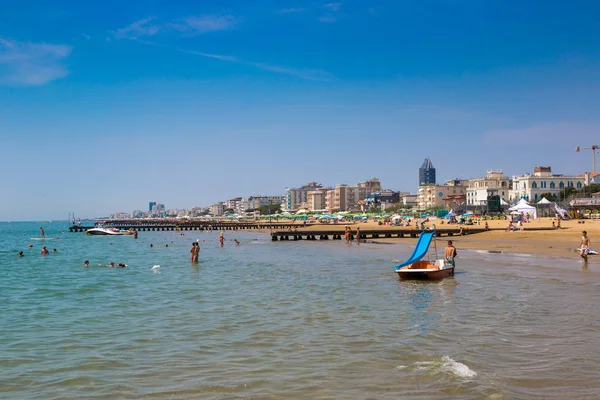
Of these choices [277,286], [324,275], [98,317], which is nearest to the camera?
[98,317]

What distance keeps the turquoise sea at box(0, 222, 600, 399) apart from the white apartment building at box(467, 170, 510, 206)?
10813cm

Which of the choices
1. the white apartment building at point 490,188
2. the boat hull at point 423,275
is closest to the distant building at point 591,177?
the white apartment building at point 490,188

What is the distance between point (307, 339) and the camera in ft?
40.3

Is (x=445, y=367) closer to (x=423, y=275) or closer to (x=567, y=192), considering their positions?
(x=423, y=275)

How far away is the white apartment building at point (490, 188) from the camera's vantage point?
127 meters

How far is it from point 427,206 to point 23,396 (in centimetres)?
15473

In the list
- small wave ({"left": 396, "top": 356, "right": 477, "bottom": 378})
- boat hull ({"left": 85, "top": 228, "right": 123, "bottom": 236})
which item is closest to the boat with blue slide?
small wave ({"left": 396, "top": 356, "right": 477, "bottom": 378})

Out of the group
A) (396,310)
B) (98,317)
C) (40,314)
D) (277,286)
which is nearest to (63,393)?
(98,317)

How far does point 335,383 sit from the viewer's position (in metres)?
8.96

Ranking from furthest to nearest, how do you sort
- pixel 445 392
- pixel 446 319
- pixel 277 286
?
pixel 277 286
pixel 446 319
pixel 445 392

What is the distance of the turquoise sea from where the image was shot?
29.0 feet

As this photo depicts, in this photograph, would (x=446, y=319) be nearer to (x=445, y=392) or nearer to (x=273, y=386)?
(x=445, y=392)

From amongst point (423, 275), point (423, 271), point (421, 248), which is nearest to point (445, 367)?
point (423, 271)

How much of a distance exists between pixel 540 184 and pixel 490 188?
14.2 meters
